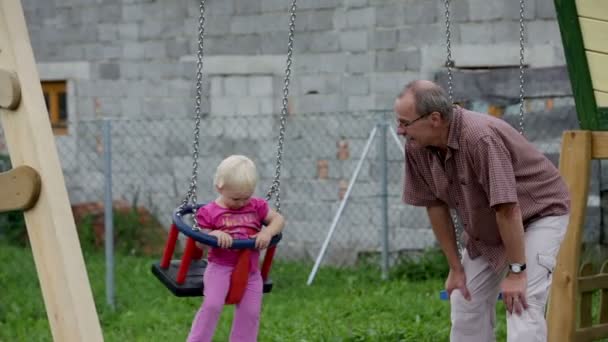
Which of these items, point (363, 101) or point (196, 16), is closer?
point (363, 101)

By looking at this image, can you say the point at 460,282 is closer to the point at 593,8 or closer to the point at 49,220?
the point at 593,8

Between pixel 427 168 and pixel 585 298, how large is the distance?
5.13 ft

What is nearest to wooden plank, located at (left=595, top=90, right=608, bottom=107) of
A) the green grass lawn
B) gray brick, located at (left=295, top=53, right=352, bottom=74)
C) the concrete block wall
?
the green grass lawn

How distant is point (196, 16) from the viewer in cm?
1180

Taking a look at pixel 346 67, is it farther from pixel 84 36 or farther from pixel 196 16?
pixel 84 36

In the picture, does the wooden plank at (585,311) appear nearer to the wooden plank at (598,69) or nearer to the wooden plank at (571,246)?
the wooden plank at (571,246)

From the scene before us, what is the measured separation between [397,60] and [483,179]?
5.92 m

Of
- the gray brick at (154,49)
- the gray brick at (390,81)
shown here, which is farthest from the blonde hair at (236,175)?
the gray brick at (154,49)

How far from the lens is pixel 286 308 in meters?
8.74

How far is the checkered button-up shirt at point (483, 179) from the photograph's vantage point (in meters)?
4.83

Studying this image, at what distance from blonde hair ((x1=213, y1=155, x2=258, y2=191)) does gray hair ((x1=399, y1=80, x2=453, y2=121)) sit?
2.36 feet

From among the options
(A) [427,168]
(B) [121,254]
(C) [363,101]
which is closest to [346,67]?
(C) [363,101]

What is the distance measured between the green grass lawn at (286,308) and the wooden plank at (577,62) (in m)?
1.79

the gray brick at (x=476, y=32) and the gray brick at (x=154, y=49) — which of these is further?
the gray brick at (x=154, y=49)
